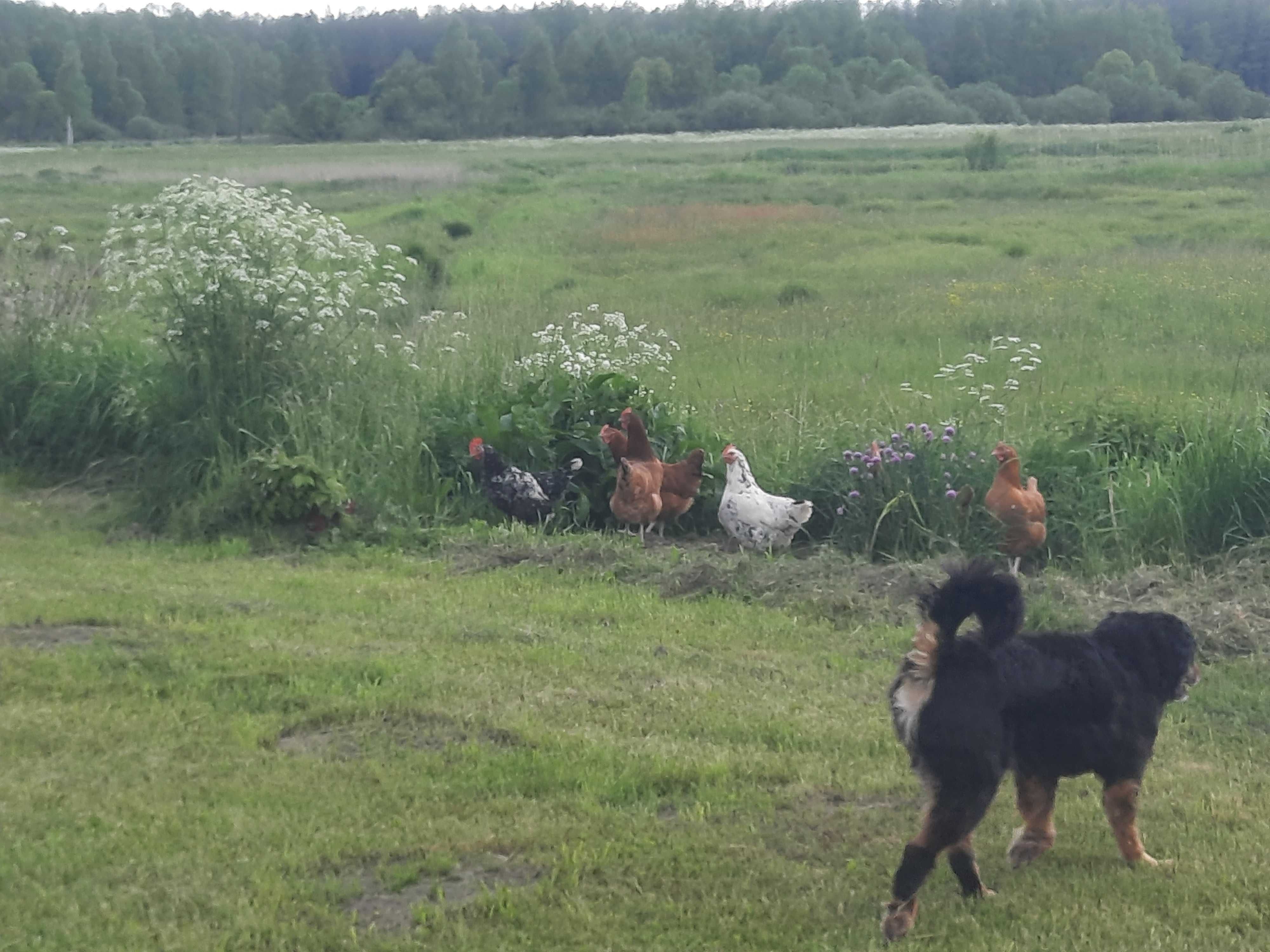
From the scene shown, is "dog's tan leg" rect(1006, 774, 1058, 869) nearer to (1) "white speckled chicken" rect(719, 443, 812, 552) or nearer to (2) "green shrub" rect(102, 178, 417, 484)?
(1) "white speckled chicken" rect(719, 443, 812, 552)

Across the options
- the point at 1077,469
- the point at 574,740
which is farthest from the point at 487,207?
the point at 574,740

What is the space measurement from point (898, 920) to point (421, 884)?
4.46 feet

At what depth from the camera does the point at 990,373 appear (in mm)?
Answer: 12391

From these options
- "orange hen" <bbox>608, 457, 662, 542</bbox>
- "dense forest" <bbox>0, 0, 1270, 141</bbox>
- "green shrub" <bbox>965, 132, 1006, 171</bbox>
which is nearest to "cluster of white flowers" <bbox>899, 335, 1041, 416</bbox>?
"orange hen" <bbox>608, 457, 662, 542</bbox>

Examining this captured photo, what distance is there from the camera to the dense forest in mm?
84438

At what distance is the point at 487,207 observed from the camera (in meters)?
32.7

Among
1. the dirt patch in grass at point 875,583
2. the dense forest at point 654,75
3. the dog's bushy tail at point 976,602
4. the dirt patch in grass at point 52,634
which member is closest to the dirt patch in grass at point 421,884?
the dog's bushy tail at point 976,602

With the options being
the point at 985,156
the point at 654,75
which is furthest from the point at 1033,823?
the point at 654,75

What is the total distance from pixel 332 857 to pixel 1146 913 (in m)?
2.33

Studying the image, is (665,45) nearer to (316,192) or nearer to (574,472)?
(316,192)

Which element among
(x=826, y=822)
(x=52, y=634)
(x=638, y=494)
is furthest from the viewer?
(x=638, y=494)

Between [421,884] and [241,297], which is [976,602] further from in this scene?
[241,297]

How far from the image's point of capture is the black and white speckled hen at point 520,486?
828cm

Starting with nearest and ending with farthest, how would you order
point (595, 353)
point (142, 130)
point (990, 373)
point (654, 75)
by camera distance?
point (595, 353), point (990, 373), point (142, 130), point (654, 75)
